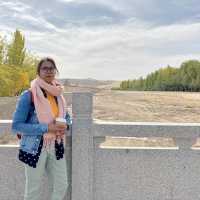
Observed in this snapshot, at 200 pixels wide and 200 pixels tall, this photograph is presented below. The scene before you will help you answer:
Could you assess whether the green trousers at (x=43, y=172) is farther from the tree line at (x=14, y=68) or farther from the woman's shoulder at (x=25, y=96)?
the tree line at (x=14, y=68)

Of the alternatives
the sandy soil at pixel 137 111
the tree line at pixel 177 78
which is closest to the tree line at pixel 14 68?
the sandy soil at pixel 137 111

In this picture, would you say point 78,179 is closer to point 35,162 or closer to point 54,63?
point 35,162

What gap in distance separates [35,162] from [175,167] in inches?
56.8

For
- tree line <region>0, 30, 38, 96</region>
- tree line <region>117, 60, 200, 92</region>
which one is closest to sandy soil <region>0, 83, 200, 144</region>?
tree line <region>0, 30, 38, 96</region>

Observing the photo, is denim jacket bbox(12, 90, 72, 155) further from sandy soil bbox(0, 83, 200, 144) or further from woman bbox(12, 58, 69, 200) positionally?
sandy soil bbox(0, 83, 200, 144)

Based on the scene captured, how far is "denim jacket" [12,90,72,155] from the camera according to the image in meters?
2.91

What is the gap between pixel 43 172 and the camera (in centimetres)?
308

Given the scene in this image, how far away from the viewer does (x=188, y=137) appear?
140 inches

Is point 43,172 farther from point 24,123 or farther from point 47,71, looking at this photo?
point 47,71

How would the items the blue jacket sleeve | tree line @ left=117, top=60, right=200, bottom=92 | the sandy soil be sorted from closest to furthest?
the blue jacket sleeve, the sandy soil, tree line @ left=117, top=60, right=200, bottom=92

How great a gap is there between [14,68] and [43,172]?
24.3 m

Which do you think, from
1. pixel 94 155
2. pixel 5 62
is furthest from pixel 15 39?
pixel 94 155

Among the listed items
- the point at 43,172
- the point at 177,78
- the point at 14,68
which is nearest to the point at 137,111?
the point at 14,68

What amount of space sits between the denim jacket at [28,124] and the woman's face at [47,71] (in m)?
0.18
